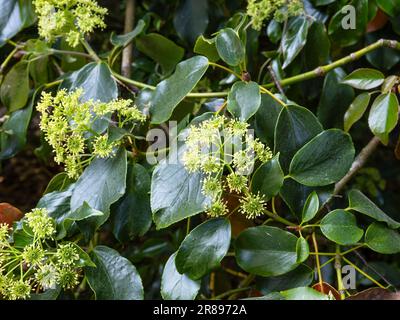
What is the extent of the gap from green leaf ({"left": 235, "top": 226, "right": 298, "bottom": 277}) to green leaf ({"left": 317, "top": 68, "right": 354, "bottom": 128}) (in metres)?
0.32

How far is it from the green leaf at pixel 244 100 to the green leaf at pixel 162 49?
0.29 m

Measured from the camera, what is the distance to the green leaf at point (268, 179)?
75 centimetres

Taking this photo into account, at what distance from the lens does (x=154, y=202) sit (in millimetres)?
749

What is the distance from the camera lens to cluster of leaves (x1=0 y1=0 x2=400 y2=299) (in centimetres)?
75

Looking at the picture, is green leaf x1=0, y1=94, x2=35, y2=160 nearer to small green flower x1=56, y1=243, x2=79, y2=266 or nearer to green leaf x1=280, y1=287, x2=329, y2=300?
small green flower x1=56, y1=243, x2=79, y2=266

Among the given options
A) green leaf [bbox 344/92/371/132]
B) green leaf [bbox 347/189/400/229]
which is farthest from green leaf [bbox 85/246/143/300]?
green leaf [bbox 344/92/371/132]

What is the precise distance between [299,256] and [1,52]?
2.59ft

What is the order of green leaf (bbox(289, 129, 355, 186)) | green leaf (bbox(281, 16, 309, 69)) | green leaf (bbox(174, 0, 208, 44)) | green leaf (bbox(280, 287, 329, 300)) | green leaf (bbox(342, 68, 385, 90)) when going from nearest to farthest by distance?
green leaf (bbox(280, 287, 329, 300)) → green leaf (bbox(289, 129, 355, 186)) → green leaf (bbox(342, 68, 385, 90)) → green leaf (bbox(281, 16, 309, 69)) → green leaf (bbox(174, 0, 208, 44))

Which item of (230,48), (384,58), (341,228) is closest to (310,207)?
(341,228)

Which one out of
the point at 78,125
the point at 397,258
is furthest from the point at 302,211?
the point at 397,258

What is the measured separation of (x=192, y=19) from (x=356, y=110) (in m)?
0.43

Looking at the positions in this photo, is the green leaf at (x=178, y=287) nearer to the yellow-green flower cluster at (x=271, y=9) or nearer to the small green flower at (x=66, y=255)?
the small green flower at (x=66, y=255)


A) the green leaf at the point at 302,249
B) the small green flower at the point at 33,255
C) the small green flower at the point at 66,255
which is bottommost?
the green leaf at the point at 302,249

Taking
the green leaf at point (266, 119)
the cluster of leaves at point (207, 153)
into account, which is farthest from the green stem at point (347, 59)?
the green leaf at point (266, 119)
